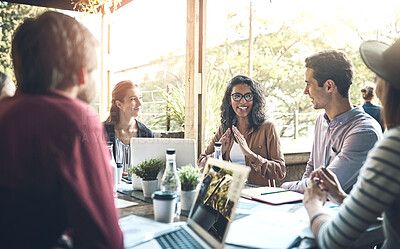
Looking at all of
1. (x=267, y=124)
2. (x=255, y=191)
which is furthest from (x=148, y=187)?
(x=267, y=124)

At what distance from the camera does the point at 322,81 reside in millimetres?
2375

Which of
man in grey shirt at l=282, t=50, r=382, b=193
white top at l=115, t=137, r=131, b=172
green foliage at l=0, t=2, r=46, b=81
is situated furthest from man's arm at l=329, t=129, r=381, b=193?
green foliage at l=0, t=2, r=46, b=81

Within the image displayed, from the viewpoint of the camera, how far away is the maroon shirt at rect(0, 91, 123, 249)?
0.83 m

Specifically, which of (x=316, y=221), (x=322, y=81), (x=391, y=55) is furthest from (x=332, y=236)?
(x=322, y=81)

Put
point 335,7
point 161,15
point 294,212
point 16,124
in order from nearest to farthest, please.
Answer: point 16,124 < point 294,212 < point 335,7 < point 161,15

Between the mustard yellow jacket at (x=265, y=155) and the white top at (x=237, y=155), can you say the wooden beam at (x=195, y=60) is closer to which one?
the mustard yellow jacket at (x=265, y=155)

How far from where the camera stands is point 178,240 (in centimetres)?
128

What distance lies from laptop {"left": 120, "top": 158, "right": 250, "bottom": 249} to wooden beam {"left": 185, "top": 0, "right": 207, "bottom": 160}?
2.31 meters

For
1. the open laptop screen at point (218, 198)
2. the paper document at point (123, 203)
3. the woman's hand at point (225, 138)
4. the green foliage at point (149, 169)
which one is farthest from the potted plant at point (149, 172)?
the woman's hand at point (225, 138)

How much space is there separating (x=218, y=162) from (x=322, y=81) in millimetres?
1323

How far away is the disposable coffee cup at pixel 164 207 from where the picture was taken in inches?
58.1

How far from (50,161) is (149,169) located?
1093 millimetres

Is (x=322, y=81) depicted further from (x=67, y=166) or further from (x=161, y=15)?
(x=161, y=15)

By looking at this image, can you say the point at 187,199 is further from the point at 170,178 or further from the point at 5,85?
the point at 5,85
